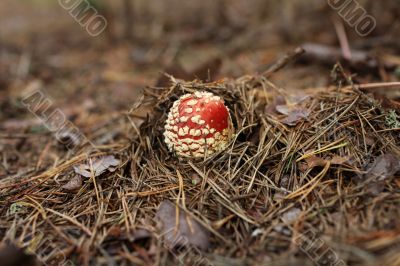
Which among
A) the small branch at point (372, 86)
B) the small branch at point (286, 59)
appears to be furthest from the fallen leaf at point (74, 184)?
the small branch at point (372, 86)

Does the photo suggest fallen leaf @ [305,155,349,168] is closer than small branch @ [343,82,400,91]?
Yes

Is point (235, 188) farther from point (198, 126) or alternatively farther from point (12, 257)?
point (12, 257)

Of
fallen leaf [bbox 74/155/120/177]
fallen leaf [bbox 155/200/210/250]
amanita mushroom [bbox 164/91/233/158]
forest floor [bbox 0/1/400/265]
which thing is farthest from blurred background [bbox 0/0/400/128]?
fallen leaf [bbox 155/200/210/250]

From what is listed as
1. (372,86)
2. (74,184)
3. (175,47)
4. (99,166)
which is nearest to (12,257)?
(74,184)

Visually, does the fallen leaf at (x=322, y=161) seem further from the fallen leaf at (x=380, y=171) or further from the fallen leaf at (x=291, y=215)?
the fallen leaf at (x=291, y=215)

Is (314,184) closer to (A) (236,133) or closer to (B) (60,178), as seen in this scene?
(A) (236,133)

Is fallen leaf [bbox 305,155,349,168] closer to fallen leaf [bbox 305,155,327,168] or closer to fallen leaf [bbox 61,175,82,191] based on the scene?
fallen leaf [bbox 305,155,327,168]
